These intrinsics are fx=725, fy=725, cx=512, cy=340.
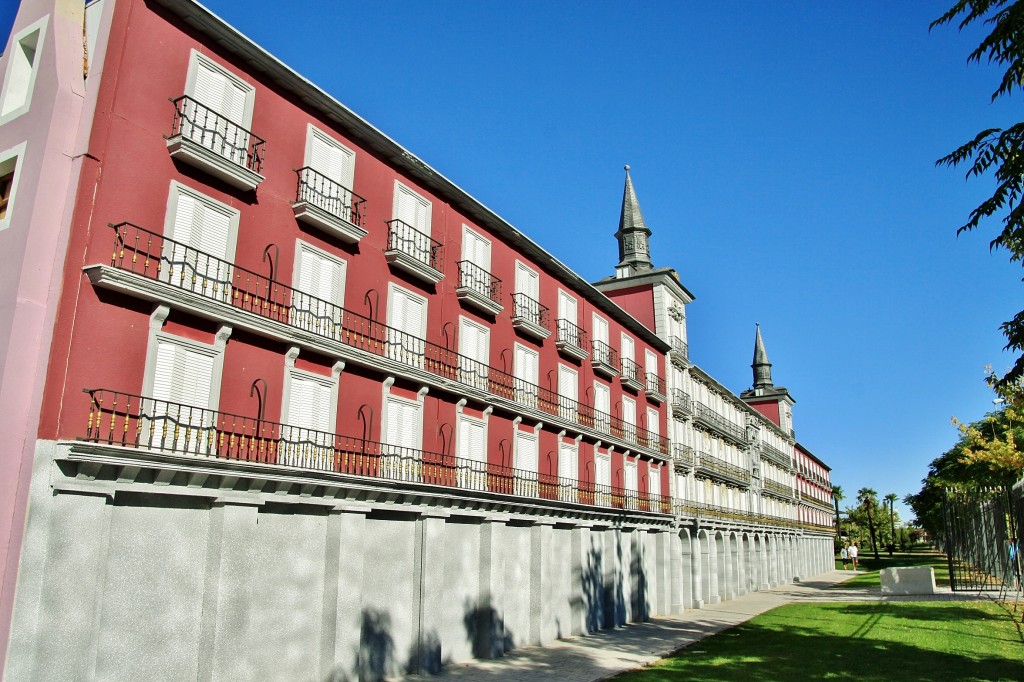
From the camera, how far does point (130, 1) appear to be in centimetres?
1642

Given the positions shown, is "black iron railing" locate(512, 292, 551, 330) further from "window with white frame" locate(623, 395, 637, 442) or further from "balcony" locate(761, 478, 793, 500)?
"balcony" locate(761, 478, 793, 500)

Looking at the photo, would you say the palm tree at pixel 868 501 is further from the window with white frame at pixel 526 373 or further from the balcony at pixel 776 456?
the window with white frame at pixel 526 373

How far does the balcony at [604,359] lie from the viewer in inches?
1420

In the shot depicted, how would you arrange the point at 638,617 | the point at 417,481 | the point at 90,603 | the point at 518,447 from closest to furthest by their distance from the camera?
the point at 90,603 → the point at 417,481 → the point at 518,447 → the point at 638,617

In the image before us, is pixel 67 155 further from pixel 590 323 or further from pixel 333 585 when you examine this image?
pixel 590 323

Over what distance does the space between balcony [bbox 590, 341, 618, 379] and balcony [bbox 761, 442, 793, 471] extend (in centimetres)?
3681

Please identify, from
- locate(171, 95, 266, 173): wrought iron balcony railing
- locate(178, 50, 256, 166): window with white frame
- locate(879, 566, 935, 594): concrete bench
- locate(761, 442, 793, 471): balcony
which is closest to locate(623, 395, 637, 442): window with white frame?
locate(879, 566, 935, 594): concrete bench

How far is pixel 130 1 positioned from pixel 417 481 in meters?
14.7

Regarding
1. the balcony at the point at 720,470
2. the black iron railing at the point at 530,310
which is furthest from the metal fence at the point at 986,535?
the black iron railing at the point at 530,310

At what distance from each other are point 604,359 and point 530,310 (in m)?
7.57

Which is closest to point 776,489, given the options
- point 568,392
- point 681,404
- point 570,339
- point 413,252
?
point 681,404

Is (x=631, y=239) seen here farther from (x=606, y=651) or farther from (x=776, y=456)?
(x=776, y=456)

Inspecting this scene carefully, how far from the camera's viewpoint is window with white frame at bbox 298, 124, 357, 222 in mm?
20391

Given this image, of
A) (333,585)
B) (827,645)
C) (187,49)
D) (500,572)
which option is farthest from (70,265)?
(827,645)
